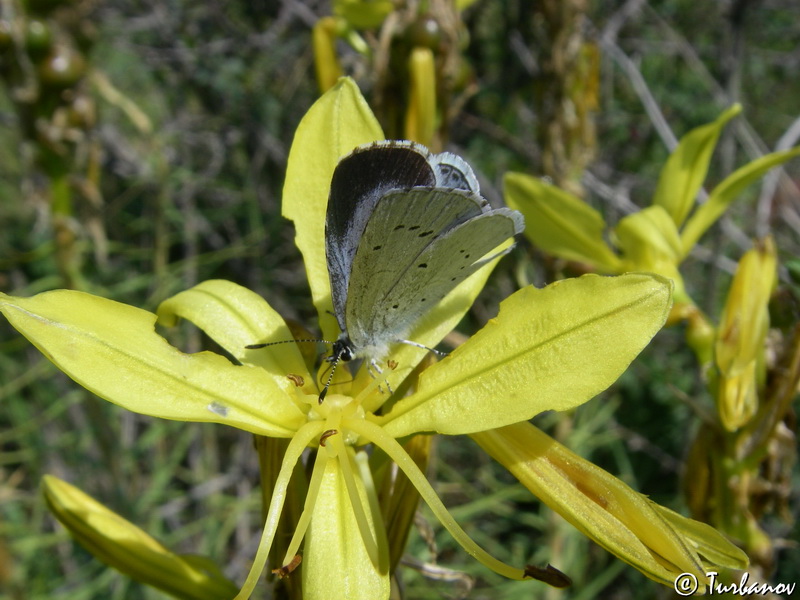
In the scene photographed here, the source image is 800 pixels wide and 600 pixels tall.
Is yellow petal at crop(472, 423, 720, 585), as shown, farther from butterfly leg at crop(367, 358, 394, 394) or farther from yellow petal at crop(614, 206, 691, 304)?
yellow petal at crop(614, 206, 691, 304)

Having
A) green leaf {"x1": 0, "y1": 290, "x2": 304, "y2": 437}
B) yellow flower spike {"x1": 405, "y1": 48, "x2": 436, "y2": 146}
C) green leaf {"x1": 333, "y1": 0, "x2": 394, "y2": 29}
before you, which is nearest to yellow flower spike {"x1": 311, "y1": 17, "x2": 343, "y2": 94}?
green leaf {"x1": 333, "y1": 0, "x2": 394, "y2": 29}

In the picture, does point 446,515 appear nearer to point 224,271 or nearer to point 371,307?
point 371,307

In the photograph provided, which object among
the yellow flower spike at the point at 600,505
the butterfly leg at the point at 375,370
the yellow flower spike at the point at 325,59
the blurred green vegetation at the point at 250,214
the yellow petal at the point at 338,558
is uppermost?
the yellow flower spike at the point at 325,59

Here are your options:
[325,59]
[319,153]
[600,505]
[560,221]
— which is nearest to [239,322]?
[319,153]

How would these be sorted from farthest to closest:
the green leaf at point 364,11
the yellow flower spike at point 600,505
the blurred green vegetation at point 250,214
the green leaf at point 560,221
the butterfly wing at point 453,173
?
the blurred green vegetation at point 250,214 → the green leaf at point 364,11 → the green leaf at point 560,221 → the butterfly wing at point 453,173 → the yellow flower spike at point 600,505

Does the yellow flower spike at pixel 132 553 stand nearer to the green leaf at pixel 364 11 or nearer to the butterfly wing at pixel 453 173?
the butterfly wing at pixel 453 173

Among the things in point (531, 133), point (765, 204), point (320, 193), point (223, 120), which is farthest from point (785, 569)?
point (223, 120)

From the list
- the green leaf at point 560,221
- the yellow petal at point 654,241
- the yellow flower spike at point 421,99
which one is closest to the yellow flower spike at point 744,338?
the yellow petal at point 654,241
